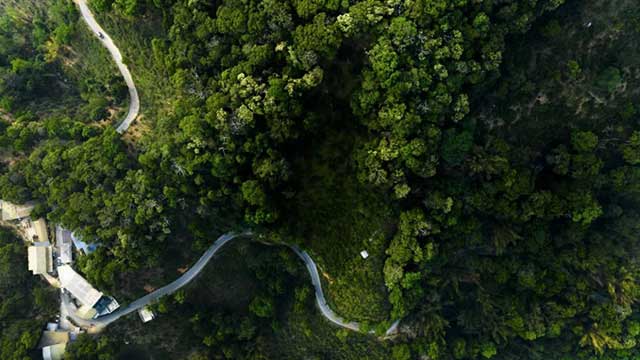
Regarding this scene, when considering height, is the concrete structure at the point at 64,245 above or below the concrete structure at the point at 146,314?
above

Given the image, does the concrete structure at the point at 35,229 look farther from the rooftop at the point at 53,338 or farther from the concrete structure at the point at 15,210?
the rooftop at the point at 53,338

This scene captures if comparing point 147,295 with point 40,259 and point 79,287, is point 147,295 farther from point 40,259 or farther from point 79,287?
point 40,259

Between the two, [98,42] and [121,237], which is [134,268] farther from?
[98,42]

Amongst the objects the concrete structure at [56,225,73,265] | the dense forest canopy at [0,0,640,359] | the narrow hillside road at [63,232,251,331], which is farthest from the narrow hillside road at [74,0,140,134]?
the narrow hillside road at [63,232,251,331]

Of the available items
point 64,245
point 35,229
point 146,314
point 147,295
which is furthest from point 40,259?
point 146,314

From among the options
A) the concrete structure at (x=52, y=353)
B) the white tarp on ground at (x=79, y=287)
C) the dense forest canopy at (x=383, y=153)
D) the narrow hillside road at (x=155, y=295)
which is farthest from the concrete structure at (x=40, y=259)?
the concrete structure at (x=52, y=353)

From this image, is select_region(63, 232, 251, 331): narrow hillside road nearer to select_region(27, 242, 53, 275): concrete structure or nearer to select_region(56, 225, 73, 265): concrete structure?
select_region(27, 242, 53, 275): concrete structure
